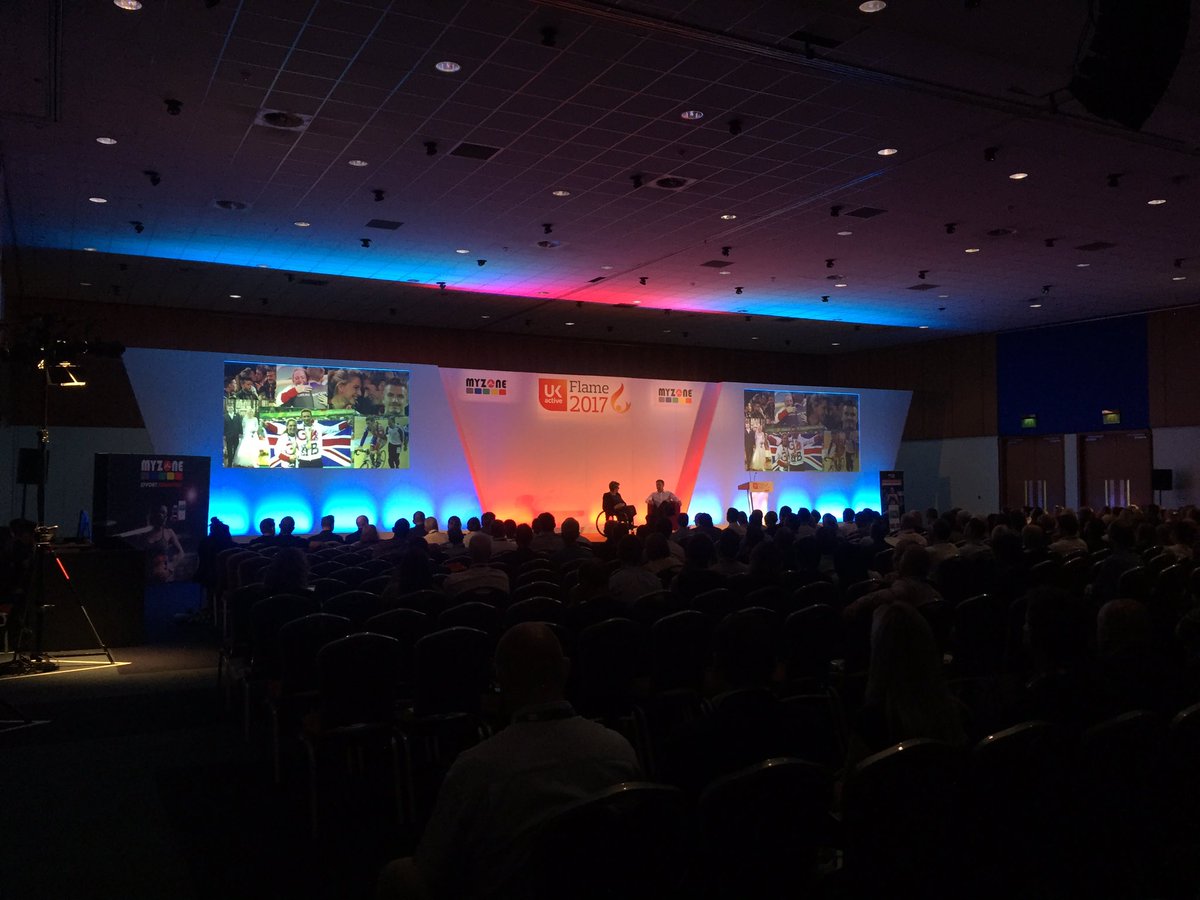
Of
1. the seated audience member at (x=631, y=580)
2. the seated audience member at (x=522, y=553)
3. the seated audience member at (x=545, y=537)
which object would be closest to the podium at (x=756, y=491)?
the seated audience member at (x=545, y=537)

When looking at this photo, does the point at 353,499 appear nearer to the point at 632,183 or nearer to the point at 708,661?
the point at 632,183

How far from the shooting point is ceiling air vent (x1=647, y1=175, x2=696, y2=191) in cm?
1020

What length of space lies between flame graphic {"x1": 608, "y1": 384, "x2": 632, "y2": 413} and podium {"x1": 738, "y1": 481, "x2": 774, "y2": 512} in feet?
10.3

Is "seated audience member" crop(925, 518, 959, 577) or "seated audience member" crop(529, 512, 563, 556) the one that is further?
"seated audience member" crop(529, 512, 563, 556)

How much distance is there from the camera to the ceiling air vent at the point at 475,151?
9.18 metres

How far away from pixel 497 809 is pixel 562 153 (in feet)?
26.6

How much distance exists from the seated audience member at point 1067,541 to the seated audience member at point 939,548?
0.95 metres

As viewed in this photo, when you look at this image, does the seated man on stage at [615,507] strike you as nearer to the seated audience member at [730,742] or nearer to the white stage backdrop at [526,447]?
the white stage backdrop at [526,447]

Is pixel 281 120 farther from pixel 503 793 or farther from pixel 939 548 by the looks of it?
pixel 503 793

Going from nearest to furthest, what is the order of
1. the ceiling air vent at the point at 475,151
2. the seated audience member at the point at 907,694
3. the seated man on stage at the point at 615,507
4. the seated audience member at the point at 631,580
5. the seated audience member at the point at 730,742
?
the seated audience member at the point at 730,742, the seated audience member at the point at 907,694, the seated audience member at the point at 631,580, the ceiling air vent at the point at 475,151, the seated man on stage at the point at 615,507

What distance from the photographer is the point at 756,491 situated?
21.0 m

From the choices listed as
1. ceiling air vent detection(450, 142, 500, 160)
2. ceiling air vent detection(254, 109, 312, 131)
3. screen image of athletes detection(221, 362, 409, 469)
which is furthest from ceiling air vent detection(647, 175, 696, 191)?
screen image of athletes detection(221, 362, 409, 469)

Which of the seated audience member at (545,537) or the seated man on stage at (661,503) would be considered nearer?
the seated audience member at (545,537)

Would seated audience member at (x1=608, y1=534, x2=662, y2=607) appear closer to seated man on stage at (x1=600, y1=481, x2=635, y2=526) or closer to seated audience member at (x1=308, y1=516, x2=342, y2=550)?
seated audience member at (x1=308, y1=516, x2=342, y2=550)
